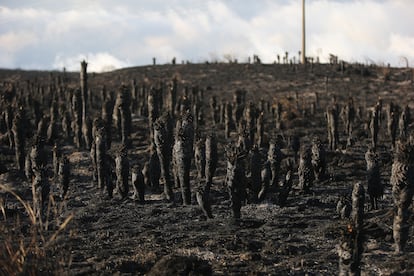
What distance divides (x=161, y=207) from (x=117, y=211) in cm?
250

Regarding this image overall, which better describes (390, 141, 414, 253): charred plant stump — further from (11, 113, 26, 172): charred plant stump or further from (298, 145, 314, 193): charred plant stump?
(11, 113, 26, 172): charred plant stump

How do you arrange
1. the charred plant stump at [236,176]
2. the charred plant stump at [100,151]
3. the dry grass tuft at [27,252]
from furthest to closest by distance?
the charred plant stump at [100,151] < the charred plant stump at [236,176] < the dry grass tuft at [27,252]

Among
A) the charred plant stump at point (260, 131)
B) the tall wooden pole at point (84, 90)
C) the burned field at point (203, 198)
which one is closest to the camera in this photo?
the burned field at point (203, 198)

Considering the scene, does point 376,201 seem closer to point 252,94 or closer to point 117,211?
point 117,211

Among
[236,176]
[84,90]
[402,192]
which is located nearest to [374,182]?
[402,192]

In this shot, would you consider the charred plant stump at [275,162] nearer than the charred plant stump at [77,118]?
Yes

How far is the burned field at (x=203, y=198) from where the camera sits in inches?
656

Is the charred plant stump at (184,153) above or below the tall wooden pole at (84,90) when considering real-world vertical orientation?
below

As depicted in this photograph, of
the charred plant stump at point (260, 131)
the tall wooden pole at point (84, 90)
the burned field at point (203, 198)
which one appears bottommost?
the burned field at point (203, 198)

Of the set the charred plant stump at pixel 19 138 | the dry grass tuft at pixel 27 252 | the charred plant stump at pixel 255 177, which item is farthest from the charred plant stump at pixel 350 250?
the charred plant stump at pixel 19 138

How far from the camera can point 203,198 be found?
75.9 ft

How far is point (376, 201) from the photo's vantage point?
2375 cm

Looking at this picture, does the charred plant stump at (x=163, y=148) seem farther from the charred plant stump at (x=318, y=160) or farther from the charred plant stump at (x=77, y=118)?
the charred plant stump at (x=77, y=118)

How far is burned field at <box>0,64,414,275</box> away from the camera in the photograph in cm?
1666
